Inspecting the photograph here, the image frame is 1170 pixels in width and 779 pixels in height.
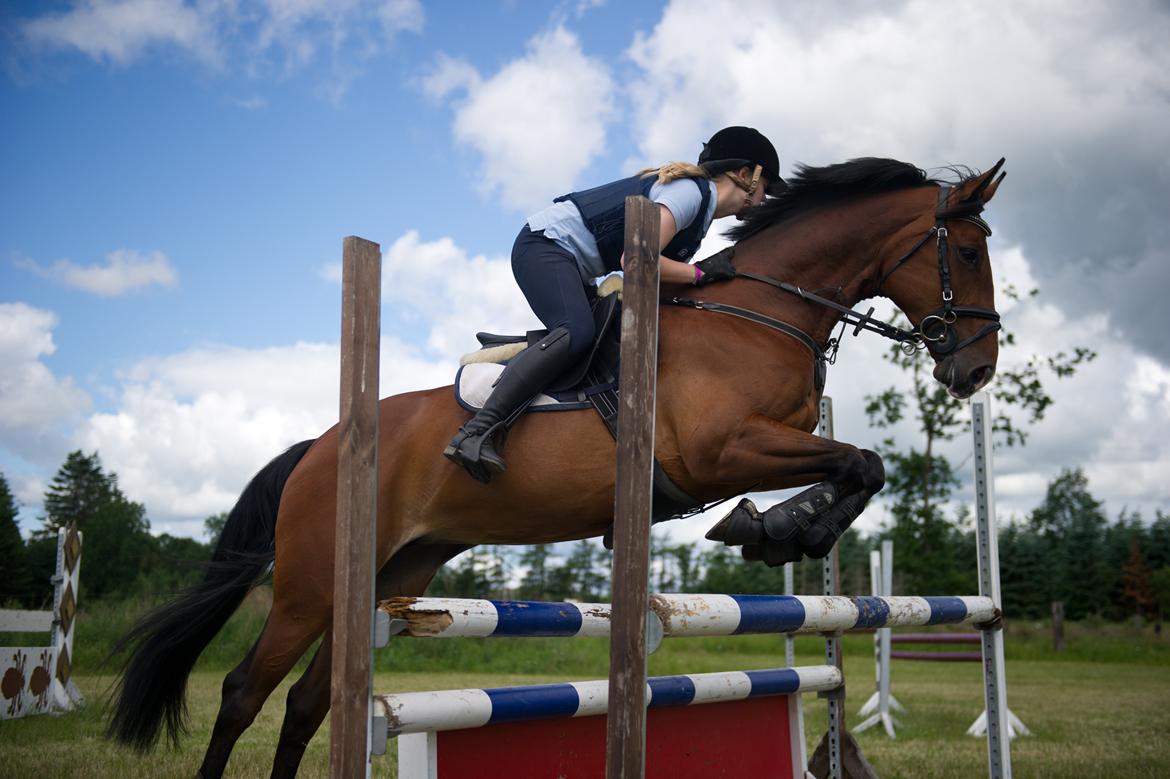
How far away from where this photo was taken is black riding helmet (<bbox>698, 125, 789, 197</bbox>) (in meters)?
3.54

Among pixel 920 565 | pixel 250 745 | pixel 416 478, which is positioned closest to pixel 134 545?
pixel 920 565

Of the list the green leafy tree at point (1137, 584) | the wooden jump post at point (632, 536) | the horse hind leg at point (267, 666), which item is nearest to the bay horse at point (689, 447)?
the horse hind leg at point (267, 666)

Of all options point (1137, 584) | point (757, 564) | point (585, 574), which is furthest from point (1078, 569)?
point (585, 574)

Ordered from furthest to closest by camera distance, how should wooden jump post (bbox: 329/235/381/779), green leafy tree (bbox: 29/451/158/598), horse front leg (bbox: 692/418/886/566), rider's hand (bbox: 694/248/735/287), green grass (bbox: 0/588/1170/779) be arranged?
green leafy tree (bbox: 29/451/158/598), green grass (bbox: 0/588/1170/779), rider's hand (bbox: 694/248/735/287), horse front leg (bbox: 692/418/886/566), wooden jump post (bbox: 329/235/381/779)

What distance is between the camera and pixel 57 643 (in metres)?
7.62

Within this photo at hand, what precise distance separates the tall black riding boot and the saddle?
0.06 m

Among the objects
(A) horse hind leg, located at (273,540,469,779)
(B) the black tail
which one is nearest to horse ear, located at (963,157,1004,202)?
(A) horse hind leg, located at (273,540,469,779)

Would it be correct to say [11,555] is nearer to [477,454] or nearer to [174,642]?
[174,642]

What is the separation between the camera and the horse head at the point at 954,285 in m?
3.34

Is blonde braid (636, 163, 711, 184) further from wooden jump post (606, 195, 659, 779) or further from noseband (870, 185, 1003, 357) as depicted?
wooden jump post (606, 195, 659, 779)

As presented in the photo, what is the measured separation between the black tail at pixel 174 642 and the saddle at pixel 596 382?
1.13 metres

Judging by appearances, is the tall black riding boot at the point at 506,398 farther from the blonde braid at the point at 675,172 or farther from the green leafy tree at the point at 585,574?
the green leafy tree at the point at 585,574

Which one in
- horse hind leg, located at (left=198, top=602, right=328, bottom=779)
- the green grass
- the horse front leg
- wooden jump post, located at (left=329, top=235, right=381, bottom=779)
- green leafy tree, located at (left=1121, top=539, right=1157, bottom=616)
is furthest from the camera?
green leafy tree, located at (left=1121, top=539, right=1157, bottom=616)

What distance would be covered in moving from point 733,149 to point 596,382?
3.55 feet
